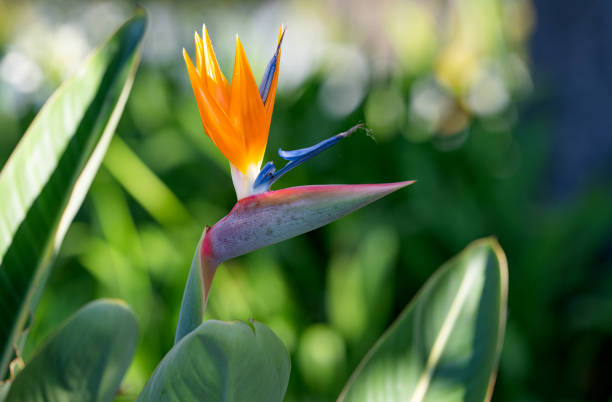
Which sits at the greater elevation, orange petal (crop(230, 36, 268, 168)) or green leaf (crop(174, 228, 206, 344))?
orange petal (crop(230, 36, 268, 168))

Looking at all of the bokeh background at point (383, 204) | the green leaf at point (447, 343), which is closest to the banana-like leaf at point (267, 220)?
the green leaf at point (447, 343)

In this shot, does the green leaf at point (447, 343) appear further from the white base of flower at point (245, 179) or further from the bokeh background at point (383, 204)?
the bokeh background at point (383, 204)

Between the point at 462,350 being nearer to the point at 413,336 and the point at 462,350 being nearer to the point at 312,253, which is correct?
the point at 413,336

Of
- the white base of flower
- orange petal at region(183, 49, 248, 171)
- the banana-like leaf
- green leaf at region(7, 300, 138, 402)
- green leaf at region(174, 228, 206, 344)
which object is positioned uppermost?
orange petal at region(183, 49, 248, 171)

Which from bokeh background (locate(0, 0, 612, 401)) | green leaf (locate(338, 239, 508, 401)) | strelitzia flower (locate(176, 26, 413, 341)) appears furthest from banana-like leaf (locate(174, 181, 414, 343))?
bokeh background (locate(0, 0, 612, 401))

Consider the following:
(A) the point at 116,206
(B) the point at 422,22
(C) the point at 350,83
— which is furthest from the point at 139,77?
(B) the point at 422,22

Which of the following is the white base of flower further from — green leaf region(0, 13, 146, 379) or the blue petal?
green leaf region(0, 13, 146, 379)

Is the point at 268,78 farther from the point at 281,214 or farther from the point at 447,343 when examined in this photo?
the point at 447,343
